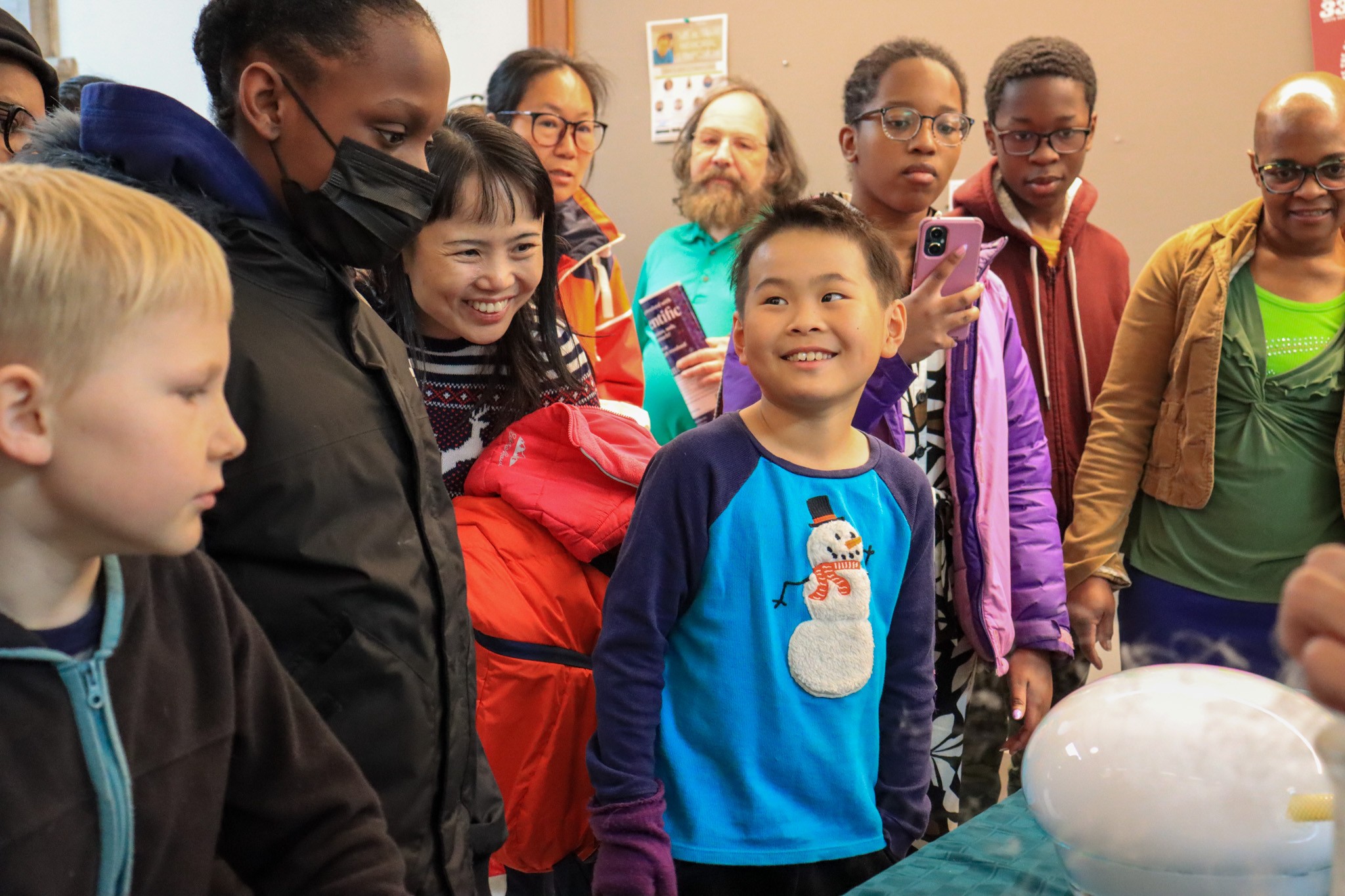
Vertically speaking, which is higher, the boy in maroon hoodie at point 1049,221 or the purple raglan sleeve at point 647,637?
the boy in maroon hoodie at point 1049,221

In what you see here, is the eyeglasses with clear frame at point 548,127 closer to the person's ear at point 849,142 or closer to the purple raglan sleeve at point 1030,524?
the person's ear at point 849,142

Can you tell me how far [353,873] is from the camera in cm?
82

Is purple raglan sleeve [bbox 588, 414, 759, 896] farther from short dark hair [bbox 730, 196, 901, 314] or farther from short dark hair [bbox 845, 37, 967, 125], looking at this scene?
short dark hair [bbox 845, 37, 967, 125]

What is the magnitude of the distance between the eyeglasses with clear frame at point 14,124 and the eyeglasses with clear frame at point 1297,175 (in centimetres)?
198

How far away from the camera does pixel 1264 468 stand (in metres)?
1.95

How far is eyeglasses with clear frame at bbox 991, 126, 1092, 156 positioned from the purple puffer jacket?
0.47 m

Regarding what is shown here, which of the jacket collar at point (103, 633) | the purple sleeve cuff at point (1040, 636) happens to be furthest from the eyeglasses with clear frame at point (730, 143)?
the jacket collar at point (103, 633)

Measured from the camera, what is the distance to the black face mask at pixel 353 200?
3.65 feet

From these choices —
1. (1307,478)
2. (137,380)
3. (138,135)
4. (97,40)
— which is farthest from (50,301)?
(97,40)

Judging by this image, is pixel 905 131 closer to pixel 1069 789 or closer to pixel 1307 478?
pixel 1307 478

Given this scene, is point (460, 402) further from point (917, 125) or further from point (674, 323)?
point (917, 125)

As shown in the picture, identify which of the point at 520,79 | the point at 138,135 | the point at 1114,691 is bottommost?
the point at 1114,691

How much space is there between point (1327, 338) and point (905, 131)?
0.83 m

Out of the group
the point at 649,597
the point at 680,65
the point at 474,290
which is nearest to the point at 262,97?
the point at 474,290
